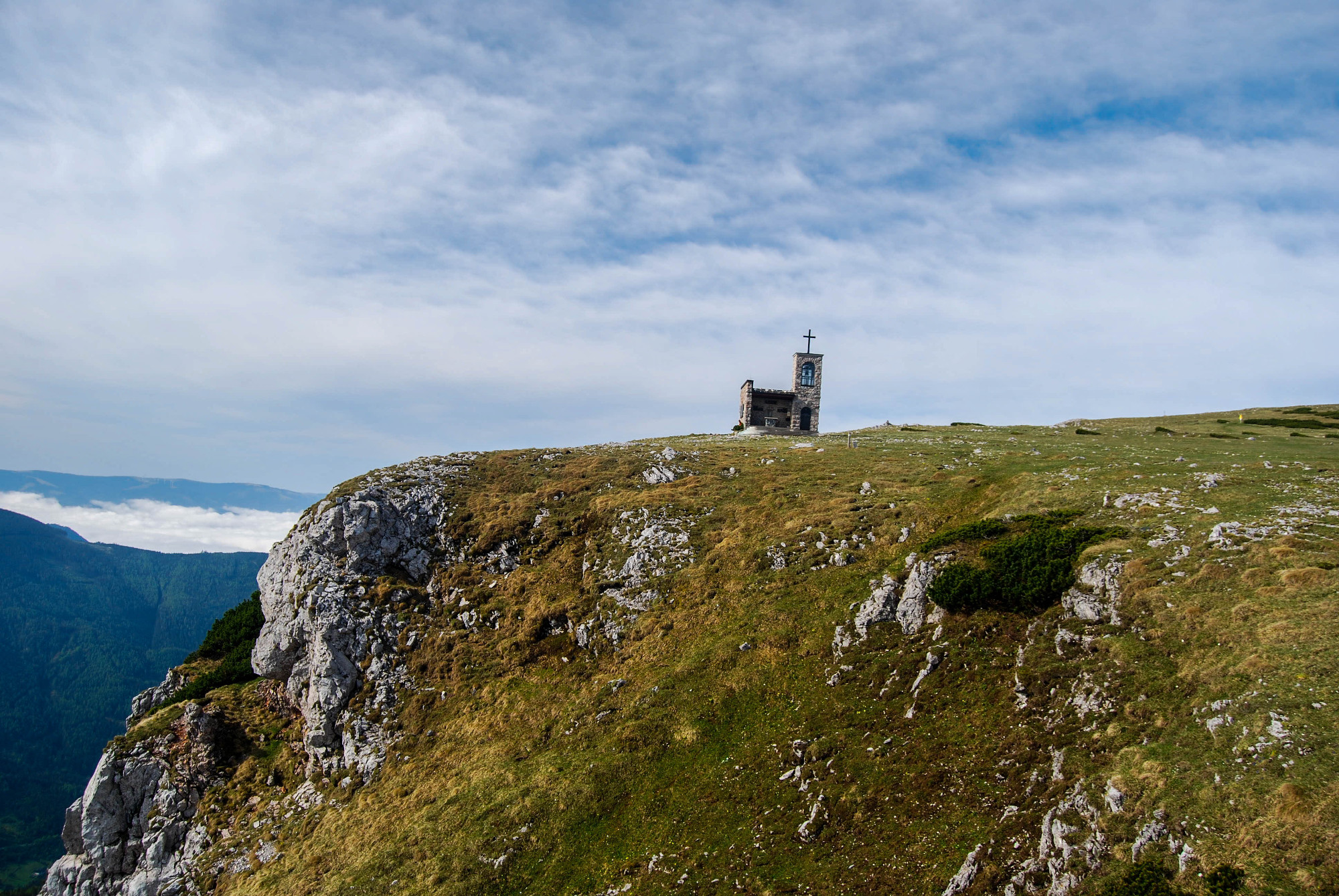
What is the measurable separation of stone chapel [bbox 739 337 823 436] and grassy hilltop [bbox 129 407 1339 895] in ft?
108

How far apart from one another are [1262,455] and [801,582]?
120ft

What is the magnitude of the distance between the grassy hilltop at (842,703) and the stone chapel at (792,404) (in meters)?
32.9

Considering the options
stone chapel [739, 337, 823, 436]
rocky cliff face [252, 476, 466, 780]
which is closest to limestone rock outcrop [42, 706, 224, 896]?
rocky cliff face [252, 476, 466, 780]

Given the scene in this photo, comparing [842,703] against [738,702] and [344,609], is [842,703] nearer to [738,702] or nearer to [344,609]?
[738,702]

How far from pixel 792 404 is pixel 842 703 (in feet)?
200

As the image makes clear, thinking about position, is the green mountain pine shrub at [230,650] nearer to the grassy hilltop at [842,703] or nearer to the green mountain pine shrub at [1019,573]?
the grassy hilltop at [842,703]

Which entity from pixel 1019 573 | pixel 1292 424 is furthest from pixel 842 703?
pixel 1292 424

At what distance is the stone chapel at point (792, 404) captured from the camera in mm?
90625

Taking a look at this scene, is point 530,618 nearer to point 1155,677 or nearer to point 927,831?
point 927,831

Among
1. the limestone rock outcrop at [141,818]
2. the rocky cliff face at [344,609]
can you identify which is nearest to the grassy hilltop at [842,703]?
the rocky cliff face at [344,609]

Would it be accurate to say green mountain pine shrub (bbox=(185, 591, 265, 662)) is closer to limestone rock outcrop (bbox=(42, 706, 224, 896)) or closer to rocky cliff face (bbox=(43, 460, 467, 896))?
rocky cliff face (bbox=(43, 460, 467, 896))

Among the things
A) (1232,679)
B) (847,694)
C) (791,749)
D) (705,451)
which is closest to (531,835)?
(791,749)

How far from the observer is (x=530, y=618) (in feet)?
158

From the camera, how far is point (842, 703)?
34000mm
